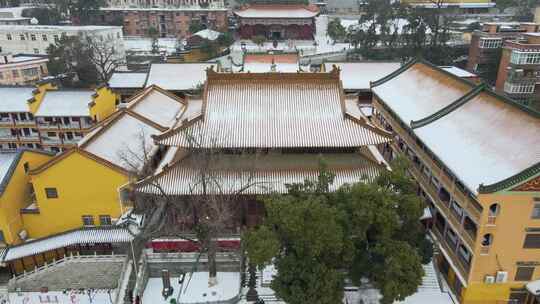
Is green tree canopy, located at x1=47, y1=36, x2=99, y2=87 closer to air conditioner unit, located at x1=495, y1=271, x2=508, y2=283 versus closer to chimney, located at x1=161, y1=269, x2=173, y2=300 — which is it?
chimney, located at x1=161, y1=269, x2=173, y2=300

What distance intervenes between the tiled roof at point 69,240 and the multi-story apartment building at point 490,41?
5242 cm

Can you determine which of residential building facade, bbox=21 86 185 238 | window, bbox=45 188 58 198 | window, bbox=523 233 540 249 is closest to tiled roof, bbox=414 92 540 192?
window, bbox=523 233 540 249

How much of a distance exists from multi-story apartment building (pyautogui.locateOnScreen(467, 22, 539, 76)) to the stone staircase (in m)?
53.4

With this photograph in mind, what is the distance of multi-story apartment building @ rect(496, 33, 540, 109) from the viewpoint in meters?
46.7

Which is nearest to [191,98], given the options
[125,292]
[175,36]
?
[125,292]

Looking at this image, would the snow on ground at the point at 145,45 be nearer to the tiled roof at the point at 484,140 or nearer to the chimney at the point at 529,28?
the chimney at the point at 529,28

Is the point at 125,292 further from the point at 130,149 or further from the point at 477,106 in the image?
the point at 477,106

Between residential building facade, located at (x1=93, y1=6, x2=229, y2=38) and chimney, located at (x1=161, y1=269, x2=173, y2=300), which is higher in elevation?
residential building facade, located at (x1=93, y1=6, x2=229, y2=38)

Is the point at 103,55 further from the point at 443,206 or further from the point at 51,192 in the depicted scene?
the point at 443,206

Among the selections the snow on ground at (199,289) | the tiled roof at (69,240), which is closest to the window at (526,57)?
the snow on ground at (199,289)

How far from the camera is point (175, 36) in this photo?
89.6 metres

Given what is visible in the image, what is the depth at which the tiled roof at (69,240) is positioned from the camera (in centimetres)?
2430

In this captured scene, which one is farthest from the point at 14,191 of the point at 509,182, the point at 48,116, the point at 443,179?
the point at 509,182

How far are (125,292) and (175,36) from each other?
7583 cm
